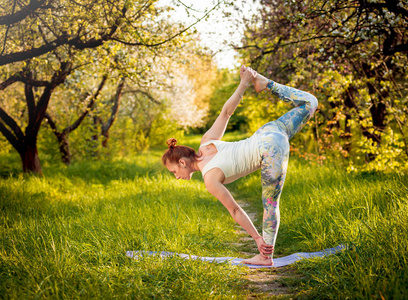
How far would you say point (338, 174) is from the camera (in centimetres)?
716

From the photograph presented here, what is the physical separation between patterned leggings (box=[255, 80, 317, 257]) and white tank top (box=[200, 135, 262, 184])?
82mm

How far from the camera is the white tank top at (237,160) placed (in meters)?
3.66

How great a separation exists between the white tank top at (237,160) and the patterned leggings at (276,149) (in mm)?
82

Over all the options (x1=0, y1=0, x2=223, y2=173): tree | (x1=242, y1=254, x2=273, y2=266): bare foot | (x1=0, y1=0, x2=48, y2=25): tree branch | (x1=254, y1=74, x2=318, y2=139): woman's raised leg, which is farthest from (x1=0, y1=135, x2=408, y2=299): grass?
(x1=0, y1=0, x2=48, y2=25): tree branch

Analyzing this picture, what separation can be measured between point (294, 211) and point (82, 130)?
10.7 metres

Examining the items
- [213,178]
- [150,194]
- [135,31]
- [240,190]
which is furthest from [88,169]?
[213,178]

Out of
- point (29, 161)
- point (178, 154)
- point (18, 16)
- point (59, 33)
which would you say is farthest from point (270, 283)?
point (29, 161)

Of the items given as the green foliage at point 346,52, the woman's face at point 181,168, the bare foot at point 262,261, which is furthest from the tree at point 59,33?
the bare foot at point 262,261

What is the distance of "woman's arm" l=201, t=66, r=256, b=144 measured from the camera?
3766 mm

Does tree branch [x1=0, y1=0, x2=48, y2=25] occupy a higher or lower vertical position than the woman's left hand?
higher

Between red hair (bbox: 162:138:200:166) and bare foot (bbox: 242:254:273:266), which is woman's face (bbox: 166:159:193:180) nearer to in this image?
red hair (bbox: 162:138:200:166)

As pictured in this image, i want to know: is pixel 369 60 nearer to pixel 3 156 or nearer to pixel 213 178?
pixel 213 178

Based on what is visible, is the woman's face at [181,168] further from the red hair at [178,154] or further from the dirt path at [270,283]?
the dirt path at [270,283]

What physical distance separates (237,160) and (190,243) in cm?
139
